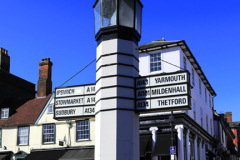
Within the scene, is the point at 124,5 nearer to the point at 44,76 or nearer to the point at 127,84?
the point at 127,84

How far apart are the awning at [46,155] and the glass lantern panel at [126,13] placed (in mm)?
21306

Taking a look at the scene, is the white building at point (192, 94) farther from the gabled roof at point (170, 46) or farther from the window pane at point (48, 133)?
the window pane at point (48, 133)

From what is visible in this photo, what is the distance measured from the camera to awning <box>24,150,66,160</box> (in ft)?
92.8

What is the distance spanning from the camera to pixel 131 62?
8875 mm

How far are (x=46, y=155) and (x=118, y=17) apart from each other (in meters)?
22.4

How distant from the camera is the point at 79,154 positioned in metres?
27.5

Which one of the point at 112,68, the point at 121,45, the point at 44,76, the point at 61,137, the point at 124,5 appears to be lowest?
the point at 61,137

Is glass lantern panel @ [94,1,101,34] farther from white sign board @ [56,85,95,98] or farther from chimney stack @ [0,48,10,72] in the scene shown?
chimney stack @ [0,48,10,72]

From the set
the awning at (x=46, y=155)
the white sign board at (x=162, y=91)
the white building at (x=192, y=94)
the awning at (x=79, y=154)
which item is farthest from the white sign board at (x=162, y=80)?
the awning at (x=46, y=155)

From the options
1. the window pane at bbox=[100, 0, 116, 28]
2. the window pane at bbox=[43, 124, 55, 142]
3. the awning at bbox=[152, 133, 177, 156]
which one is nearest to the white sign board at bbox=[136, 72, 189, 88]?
the window pane at bbox=[100, 0, 116, 28]

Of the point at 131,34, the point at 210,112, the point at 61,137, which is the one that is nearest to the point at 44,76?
the point at 61,137

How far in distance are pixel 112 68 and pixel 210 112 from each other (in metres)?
32.5

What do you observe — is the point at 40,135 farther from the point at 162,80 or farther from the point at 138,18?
the point at 162,80

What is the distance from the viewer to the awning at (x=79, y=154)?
2678 cm
